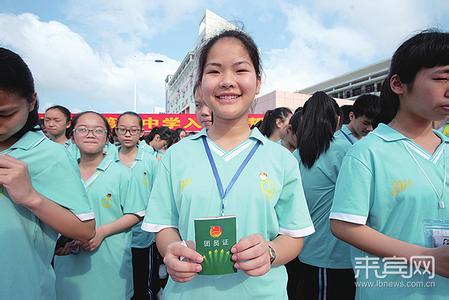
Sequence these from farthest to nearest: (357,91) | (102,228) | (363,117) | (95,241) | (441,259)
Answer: (357,91) → (363,117) → (102,228) → (95,241) → (441,259)

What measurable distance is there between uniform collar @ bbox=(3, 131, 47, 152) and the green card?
79 cm

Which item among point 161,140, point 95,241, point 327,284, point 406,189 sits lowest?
point 327,284

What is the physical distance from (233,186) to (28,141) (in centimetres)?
87

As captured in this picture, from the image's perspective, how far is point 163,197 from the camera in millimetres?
1335

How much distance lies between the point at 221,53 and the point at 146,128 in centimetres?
1201

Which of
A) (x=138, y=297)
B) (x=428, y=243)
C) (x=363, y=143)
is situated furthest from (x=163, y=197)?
(x=138, y=297)

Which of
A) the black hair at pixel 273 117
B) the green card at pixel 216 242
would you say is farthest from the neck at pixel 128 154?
the green card at pixel 216 242

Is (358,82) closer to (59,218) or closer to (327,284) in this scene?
(327,284)

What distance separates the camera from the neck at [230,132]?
143cm

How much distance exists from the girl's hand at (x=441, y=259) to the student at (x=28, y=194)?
1464mm

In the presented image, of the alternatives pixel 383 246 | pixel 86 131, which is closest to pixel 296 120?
pixel 86 131

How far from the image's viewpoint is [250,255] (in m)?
1.02

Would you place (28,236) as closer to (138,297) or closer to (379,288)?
(379,288)

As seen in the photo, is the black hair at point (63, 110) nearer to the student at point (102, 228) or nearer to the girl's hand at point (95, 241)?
the student at point (102, 228)
